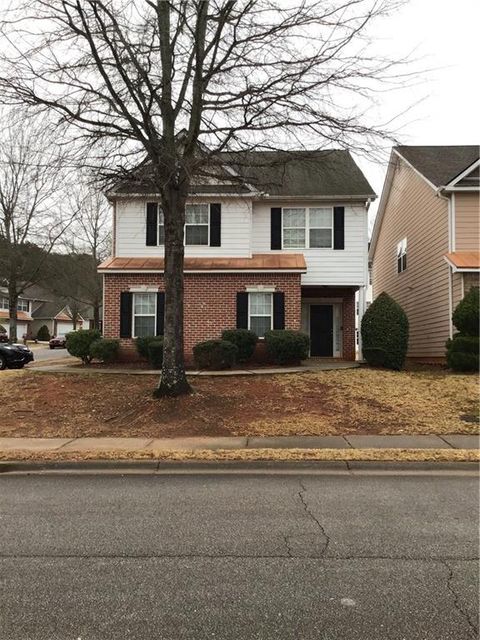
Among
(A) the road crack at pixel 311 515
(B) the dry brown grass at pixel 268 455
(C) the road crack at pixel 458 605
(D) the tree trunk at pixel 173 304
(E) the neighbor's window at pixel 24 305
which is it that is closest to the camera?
(C) the road crack at pixel 458 605

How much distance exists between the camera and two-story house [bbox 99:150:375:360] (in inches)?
652

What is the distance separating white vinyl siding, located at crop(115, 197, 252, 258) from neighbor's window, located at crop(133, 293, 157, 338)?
1671 mm

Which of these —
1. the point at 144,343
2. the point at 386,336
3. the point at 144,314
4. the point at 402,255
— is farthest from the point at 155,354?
the point at 402,255

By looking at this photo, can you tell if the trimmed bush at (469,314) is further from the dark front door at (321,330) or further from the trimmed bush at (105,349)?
the trimmed bush at (105,349)

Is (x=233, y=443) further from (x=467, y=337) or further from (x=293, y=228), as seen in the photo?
(x=293, y=228)

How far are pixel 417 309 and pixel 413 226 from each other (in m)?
3.12

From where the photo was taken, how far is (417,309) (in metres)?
18.7

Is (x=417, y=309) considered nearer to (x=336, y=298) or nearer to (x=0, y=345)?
(x=336, y=298)

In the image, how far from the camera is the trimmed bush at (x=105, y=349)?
1591cm

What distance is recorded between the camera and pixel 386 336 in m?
14.8

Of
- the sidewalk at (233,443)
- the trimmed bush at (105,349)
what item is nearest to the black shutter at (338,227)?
the trimmed bush at (105,349)

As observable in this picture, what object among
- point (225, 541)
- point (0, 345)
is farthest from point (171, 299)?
point (0, 345)

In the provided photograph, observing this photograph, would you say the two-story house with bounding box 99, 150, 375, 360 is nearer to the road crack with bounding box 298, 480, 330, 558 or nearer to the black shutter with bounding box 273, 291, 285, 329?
the black shutter with bounding box 273, 291, 285, 329

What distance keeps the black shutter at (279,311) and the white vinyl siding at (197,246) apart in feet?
6.85
